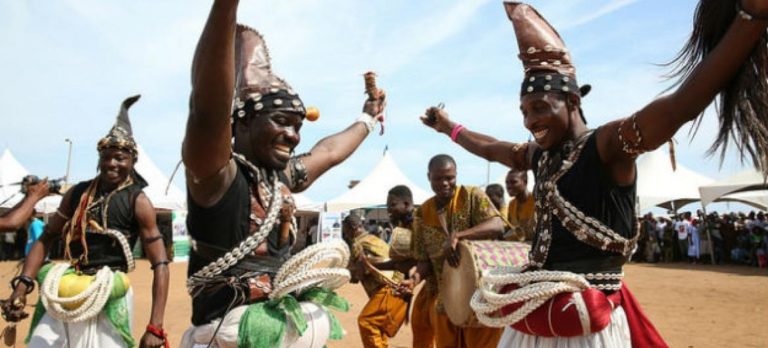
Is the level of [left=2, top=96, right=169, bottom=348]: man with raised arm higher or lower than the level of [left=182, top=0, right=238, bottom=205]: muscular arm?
lower

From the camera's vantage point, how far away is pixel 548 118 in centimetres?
305

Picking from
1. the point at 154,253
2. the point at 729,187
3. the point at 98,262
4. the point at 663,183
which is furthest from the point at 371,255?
the point at 663,183

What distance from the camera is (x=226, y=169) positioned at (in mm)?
2459

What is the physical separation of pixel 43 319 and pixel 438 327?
3.29m

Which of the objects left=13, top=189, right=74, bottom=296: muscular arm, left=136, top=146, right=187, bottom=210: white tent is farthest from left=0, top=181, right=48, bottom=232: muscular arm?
left=136, top=146, right=187, bottom=210: white tent

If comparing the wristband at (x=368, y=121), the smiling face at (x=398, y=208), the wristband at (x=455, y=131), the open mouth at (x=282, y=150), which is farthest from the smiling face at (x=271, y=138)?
the smiling face at (x=398, y=208)

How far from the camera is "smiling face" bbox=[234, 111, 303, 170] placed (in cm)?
269

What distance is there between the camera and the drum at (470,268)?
5.09m

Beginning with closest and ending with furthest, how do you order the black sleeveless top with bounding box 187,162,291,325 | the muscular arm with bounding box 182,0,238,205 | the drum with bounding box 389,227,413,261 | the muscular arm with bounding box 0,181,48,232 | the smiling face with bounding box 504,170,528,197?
the muscular arm with bounding box 182,0,238,205, the black sleeveless top with bounding box 187,162,291,325, the muscular arm with bounding box 0,181,48,232, the drum with bounding box 389,227,413,261, the smiling face with bounding box 504,170,528,197

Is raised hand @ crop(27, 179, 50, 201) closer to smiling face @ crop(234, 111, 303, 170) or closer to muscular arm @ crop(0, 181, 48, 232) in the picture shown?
Answer: muscular arm @ crop(0, 181, 48, 232)

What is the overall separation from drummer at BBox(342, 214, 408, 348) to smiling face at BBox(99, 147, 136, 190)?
3119mm

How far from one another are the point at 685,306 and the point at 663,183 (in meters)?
16.8

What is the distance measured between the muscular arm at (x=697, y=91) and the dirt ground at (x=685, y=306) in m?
5.40

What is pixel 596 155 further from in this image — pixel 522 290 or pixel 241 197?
pixel 241 197
